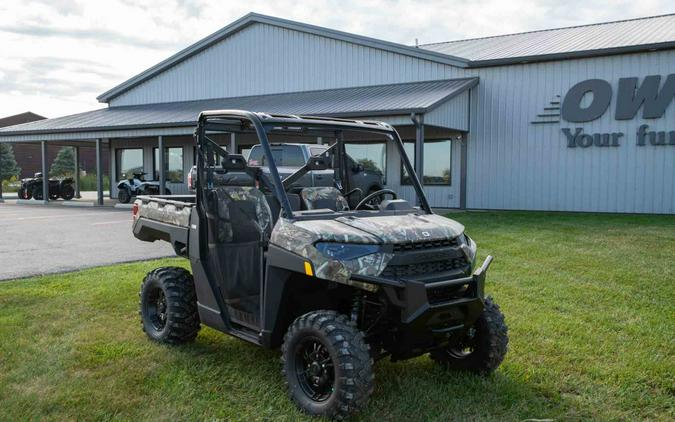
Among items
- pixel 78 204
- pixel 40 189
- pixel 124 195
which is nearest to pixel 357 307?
pixel 124 195

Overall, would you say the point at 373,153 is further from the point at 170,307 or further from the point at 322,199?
the point at 322,199

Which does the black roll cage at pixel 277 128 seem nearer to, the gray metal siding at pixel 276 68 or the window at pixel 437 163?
the window at pixel 437 163

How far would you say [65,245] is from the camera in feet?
36.6

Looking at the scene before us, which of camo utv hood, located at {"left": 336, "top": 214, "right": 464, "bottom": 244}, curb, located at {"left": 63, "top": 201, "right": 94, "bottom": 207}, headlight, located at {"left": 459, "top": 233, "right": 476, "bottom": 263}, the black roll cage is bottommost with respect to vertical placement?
curb, located at {"left": 63, "top": 201, "right": 94, "bottom": 207}

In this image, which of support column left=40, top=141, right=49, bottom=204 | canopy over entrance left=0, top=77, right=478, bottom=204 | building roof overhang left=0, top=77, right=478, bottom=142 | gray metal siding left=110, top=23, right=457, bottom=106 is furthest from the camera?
support column left=40, top=141, right=49, bottom=204

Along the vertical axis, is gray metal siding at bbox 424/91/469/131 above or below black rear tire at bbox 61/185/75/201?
above

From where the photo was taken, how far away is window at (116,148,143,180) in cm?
2686

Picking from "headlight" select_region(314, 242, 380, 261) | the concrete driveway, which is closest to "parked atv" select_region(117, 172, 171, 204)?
the concrete driveway

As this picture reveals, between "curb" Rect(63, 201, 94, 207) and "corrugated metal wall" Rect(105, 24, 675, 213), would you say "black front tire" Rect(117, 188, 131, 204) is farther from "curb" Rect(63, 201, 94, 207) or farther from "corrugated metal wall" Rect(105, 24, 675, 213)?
"corrugated metal wall" Rect(105, 24, 675, 213)

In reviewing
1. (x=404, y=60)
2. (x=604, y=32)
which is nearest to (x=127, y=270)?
(x=404, y=60)

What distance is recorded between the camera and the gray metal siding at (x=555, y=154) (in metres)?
16.5

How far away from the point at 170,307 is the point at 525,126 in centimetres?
1519

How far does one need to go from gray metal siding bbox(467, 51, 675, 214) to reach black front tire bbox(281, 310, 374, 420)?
15283mm

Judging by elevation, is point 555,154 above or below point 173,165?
above
